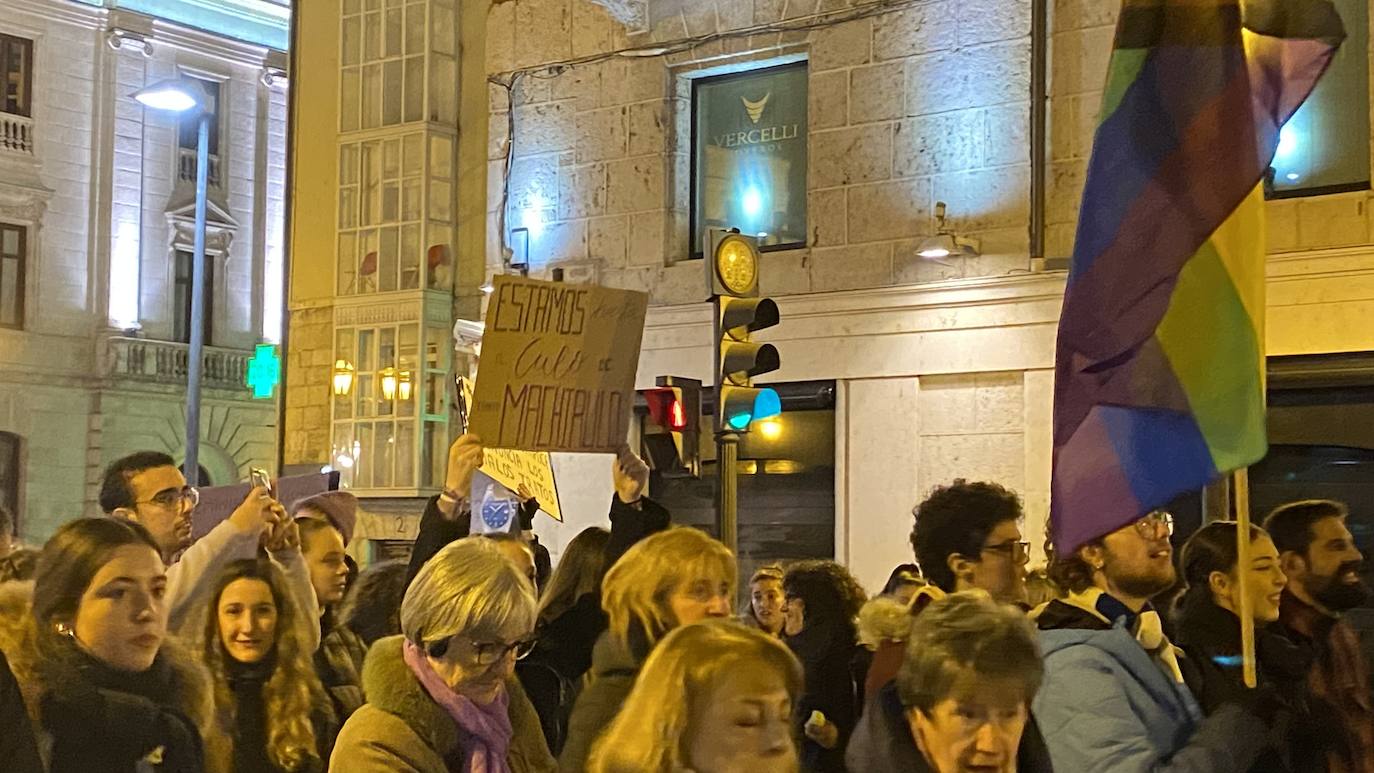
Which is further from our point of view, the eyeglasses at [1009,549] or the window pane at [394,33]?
the window pane at [394,33]

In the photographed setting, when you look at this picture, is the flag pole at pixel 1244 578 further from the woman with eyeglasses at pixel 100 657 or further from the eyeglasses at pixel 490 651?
the woman with eyeglasses at pixel 100 657

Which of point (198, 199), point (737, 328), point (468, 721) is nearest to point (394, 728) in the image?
point (468, 721)

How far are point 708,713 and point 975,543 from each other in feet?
6.66

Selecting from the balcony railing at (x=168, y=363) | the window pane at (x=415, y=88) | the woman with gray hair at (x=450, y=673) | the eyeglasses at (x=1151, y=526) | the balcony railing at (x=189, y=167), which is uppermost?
the balcony railing at (x=189, y=167)

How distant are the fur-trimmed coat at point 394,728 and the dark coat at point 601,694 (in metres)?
0.67

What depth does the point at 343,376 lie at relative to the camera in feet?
62.1

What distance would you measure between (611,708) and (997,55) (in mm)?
9971

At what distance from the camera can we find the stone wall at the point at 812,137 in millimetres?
13641

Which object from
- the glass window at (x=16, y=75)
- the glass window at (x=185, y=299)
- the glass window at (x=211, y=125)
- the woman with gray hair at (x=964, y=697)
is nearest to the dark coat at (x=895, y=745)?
the woman with gray hair at (x=964, y=697)

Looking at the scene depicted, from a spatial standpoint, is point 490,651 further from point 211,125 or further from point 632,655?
point 211,125

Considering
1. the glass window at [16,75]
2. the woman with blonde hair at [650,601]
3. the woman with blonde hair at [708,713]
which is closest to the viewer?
the woman with blonde hair at [708,713]

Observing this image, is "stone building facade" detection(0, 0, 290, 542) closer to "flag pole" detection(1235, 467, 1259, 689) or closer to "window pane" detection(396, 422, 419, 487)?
"window pane" detection(396, 422, 419, 487)

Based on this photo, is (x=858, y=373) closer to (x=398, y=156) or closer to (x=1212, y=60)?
(x=398, y=156)

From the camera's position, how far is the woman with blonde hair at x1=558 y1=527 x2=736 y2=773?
15.4 ft
